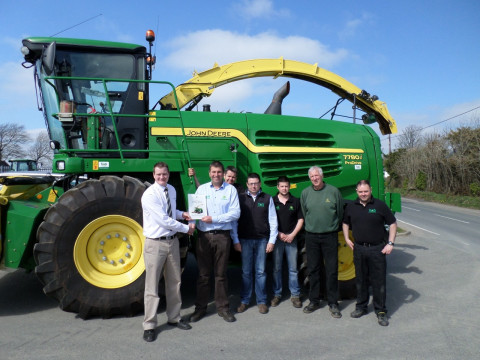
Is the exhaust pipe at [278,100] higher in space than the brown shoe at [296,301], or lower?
higher

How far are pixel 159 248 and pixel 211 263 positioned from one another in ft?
2.50

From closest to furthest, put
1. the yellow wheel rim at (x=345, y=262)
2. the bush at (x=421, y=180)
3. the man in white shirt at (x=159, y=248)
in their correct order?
the man in white shirt at (x=159, y=248), the yellow wheel rim at (x=345, y=262), the bush at (x=421, y=180)

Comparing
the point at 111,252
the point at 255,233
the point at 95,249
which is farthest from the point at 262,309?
the point at 95,249

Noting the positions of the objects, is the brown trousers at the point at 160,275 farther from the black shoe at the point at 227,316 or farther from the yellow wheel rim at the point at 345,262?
the yellow wheel rim at the point at 345,262

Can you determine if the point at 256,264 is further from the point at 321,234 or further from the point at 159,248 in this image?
the point at 159,248

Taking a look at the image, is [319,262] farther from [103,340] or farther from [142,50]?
[142,50]

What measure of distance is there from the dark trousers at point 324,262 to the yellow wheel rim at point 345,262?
711 mm

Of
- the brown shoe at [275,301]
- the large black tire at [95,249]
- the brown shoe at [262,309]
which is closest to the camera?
the large black tire at [95,249]

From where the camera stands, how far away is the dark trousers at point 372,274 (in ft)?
14.8

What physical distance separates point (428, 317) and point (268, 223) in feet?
7.27

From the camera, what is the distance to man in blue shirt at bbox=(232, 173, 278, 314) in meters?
4.74

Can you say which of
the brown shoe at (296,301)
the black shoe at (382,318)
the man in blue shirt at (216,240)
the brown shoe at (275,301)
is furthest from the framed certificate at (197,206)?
the black shoe at (382,318)

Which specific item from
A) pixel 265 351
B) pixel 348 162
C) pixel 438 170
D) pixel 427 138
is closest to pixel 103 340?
pixel 265 351

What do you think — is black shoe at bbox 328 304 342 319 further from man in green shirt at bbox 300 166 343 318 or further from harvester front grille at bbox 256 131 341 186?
harvester front grille at bbox 256 131 341 186
